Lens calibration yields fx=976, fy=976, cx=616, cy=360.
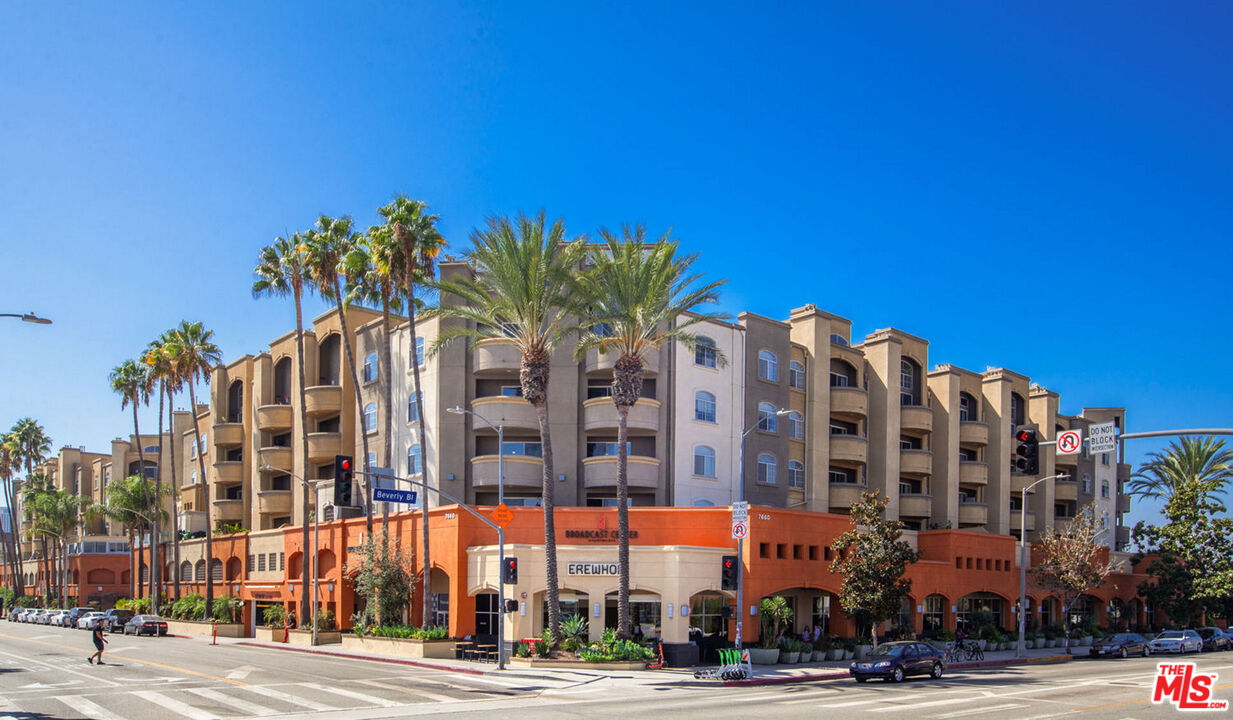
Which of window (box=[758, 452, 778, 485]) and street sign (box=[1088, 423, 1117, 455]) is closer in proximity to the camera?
street sign (box=[1088, 423, 1117, 455])

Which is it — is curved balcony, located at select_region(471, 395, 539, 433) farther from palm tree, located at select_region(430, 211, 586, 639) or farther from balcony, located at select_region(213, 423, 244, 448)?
balcony, located at select_region(213, 423, 244, 448)

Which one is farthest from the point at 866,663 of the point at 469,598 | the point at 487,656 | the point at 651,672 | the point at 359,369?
the point at 359,369

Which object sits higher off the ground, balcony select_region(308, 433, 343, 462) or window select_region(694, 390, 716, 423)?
window select_region(694, 390, 716, 423)

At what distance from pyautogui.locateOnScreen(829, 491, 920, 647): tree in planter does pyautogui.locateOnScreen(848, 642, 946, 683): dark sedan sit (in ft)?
26.0

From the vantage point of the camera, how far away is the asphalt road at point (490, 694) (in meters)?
23.7

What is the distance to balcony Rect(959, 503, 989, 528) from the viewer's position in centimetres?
6297

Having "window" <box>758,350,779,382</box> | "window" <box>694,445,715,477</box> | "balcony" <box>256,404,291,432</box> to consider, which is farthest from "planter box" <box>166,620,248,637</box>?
"window" <box>758,350,779,382</box>


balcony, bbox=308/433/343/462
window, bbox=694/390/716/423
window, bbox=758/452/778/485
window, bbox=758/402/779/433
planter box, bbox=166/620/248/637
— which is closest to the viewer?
window, bbox=694/390/716/423

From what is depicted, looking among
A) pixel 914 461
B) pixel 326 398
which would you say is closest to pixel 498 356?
pixel 326 398

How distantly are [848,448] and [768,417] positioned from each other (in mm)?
7027

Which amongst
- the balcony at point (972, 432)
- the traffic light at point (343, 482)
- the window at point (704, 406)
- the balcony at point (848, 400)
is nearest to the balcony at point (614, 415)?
the window at point (704, 406)

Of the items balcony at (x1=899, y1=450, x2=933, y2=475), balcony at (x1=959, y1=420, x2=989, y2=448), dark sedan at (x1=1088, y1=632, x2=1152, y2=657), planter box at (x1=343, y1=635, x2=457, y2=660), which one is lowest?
dark sedan at (x1=1088, y1=632, x2=1152, y2=657)

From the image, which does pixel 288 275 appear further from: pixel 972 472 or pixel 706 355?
pixel 972 472

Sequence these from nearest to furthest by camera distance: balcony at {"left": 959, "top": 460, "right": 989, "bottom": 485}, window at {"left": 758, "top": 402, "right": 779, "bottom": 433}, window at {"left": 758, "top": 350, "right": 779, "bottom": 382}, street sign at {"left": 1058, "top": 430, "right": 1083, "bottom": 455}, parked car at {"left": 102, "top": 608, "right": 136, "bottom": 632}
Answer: street sign at {"left": 1058, "top": 430, "right": 1083, "bottom": 455} < window at {"left": 758, "top": 402, "right": 779, "bottom": 433} < window at {"left": 758, "top": 350, "right": 779, "bottom": 382} < balcony at {"left": 959, "top": 460, "right": 989, "bottom": 485} < parked car at {"left": 102, "top": 608, "right": 136, "bottom": 632}
